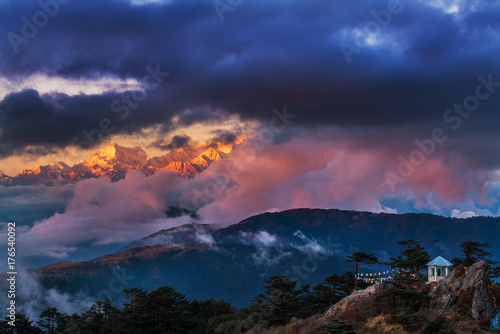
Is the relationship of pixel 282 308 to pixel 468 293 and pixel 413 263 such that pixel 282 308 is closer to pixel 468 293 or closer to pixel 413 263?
pixel 413 263

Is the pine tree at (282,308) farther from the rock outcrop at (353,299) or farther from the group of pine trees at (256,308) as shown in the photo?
the rock outcrop at (353,299)

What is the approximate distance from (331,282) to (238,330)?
854 inches

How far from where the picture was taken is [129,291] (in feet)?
388

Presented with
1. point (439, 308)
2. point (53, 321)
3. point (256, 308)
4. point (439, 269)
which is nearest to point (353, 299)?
point (439, 308)

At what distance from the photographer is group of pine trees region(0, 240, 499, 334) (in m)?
92.9

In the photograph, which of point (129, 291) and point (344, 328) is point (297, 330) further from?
point (129, 291)

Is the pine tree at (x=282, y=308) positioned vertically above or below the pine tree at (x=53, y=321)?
above

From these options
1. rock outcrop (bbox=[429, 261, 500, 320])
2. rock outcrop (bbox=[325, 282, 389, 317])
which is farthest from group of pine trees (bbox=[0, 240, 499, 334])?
rock outcrop (bbox=[429, 261, 500, 320])

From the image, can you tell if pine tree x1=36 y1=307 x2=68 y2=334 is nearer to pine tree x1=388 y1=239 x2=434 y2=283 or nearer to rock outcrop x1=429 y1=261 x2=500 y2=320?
pine tree x1=388 y1=239 x2=434 y2=283

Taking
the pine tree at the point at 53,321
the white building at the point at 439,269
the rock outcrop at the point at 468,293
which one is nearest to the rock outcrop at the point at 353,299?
the white building at the point at 439,269

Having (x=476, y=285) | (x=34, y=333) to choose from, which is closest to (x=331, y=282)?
(x=476, y=285)

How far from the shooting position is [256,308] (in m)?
111

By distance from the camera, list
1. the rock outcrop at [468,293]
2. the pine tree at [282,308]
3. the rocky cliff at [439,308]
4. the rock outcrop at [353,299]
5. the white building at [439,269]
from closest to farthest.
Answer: the rocky cliff at [439,308] < the rock outcrop at [468,293] < the rock outcrop at [353,299] < the white building at [439,269] < the pine tree at [282,308]

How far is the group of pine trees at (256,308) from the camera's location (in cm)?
9294
